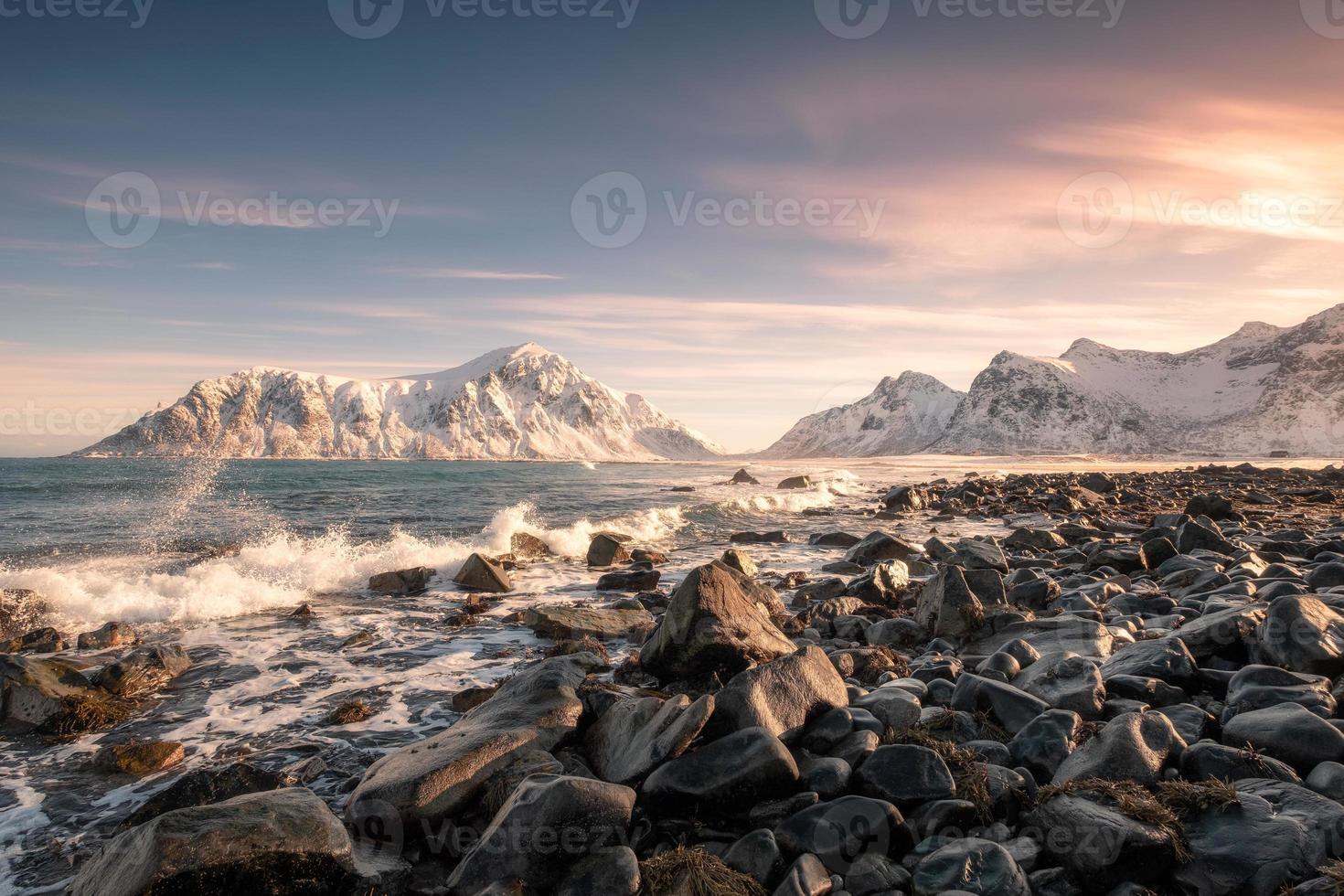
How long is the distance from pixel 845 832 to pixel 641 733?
76.4 inches

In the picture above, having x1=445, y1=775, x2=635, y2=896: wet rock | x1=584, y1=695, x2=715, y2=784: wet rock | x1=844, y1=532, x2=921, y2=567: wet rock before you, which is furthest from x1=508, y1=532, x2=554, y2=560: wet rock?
x1=445, y1=775, x2=635, y2=896: wet rock

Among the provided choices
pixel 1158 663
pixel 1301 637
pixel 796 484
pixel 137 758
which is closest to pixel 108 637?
pixel 137 758

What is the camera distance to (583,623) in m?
11.4

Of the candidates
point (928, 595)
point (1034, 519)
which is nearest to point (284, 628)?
point (928, 595)

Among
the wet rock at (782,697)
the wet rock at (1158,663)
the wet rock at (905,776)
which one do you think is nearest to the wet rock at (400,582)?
the wet rock at (782,697)

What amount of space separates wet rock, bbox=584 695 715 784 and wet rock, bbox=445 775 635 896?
0.71 meters

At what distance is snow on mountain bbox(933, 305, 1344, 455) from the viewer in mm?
127250

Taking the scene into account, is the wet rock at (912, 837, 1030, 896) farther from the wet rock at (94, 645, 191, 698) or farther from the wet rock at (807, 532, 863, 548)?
the wet rock at (807, 532, 863, 548)

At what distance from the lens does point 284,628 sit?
1201cm

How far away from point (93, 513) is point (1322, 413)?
585ft

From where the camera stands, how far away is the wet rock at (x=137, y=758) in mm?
6590

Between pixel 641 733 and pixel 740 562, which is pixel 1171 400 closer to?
pixel 740 562

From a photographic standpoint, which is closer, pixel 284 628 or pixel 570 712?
pixel 570 712

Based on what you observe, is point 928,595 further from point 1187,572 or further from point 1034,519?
point 1034,519
